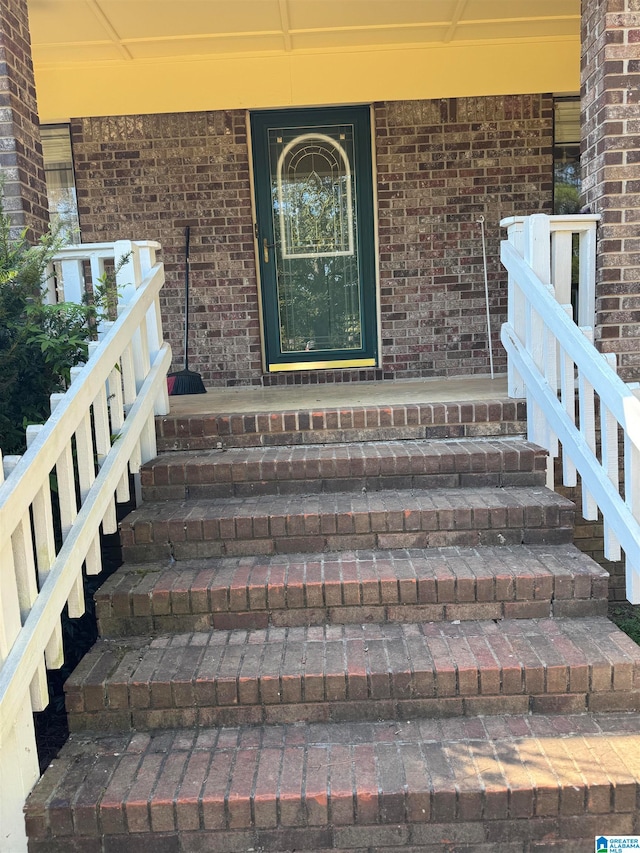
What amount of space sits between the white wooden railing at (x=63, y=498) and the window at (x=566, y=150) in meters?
3.92

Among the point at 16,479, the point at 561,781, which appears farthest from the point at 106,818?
the point at 561,781

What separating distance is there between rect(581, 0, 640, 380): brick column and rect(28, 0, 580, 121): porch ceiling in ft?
6.26

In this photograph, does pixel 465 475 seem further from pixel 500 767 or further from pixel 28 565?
pixel 28 565

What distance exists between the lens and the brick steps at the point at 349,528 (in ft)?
9.21

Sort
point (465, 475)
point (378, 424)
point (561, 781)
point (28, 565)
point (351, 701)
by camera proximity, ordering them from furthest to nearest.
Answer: point (378, 424)
point (465, 475)
point (351, 701)
point (28, 565)
point (561, 781)

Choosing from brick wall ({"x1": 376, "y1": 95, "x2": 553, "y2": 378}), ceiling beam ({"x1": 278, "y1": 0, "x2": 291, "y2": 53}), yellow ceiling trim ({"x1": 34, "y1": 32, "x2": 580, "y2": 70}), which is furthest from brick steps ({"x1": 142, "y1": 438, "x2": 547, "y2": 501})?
yellow ceiling trim ({"x1": 34, "y1": 32, "x2": 580, "y2": 70})

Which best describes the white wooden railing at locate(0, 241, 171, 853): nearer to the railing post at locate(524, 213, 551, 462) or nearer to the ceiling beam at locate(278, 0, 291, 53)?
the railing post at locate(524, 213, 551, 462)

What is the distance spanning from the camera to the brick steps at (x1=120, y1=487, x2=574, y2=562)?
9.21 feet

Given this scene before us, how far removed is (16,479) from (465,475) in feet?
6.54

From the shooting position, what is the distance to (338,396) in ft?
14.1

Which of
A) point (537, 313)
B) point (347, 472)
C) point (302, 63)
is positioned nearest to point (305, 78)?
point (302, 63)

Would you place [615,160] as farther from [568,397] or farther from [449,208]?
[449,208]

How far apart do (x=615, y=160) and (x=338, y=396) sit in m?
2.08

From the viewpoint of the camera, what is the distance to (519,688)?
218 cm
